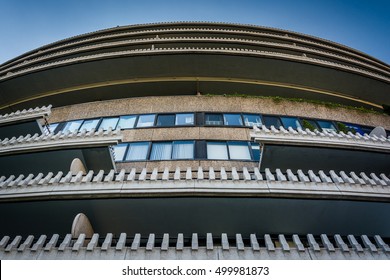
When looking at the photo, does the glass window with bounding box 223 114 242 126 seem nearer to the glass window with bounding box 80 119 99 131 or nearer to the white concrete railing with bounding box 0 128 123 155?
the white concrete railing with bounding box 0 128 123 155

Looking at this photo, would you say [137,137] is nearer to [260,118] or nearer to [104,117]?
[104,117]

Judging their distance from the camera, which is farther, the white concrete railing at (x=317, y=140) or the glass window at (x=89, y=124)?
the glass window at (x=89, y=124)

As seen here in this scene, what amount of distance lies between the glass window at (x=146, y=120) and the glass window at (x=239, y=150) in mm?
4063

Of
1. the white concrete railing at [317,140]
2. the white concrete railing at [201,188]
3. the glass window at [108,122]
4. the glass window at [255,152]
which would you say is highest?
the glass window at [108,122]

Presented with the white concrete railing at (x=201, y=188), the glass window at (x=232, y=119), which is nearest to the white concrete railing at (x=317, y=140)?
the white concrete railing at (x=201, y=188)

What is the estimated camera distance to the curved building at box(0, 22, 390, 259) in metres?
6.64

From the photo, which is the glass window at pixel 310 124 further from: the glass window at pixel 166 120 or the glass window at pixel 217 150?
the glass window at pixel 166 120

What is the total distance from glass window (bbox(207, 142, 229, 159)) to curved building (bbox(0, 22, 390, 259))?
0.07 m

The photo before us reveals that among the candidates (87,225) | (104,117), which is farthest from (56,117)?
(87,225)

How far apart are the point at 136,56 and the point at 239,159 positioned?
8352 millimetres

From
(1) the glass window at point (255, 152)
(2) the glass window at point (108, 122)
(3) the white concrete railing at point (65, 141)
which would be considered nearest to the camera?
(3) the white concrete railing at point (65, 141)

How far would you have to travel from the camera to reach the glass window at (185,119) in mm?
12281

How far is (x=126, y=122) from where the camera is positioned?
42.0ft

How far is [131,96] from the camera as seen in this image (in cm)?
1530
